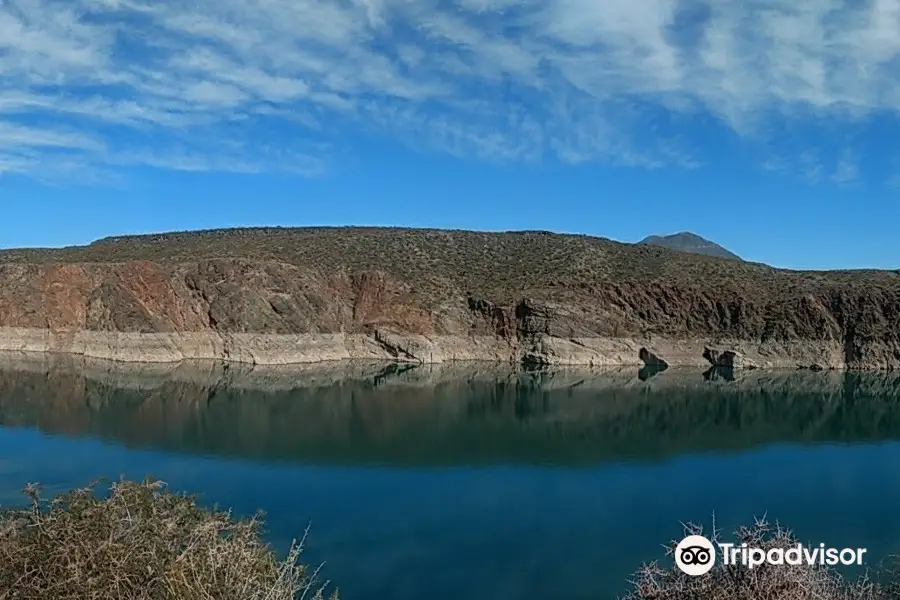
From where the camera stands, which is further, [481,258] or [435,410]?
[481,258]

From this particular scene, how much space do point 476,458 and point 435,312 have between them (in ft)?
107

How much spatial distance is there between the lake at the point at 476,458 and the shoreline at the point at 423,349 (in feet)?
10.9

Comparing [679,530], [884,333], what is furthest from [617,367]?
[679,530]

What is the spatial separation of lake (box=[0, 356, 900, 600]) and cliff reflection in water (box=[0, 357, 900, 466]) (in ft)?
0.62

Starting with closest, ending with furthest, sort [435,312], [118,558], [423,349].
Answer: [118,558] → [423,349] → [435,312]

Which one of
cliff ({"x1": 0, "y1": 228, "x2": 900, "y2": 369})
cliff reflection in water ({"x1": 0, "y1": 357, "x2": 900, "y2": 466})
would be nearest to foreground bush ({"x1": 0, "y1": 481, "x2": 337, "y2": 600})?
cliff reflection in water ({"x1": 0, "y1": 357, "x2": 900, "y2": 466})

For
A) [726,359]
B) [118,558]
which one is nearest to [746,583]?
[118,558]

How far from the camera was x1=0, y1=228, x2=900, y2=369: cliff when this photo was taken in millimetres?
58469

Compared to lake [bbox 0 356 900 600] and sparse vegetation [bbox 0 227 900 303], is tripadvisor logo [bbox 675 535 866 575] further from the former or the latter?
sparse vegetation [bbox 0 227 900 303]

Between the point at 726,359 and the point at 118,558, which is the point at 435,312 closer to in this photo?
the point at 726,359

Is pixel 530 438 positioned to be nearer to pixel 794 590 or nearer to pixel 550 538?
pixel 550 538

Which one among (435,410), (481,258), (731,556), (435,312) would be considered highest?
(481,258)

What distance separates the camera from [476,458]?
30.4 metres

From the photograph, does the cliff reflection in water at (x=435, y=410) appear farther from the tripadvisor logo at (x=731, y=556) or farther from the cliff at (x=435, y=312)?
the tripadvisor logo at (x=731, y=556)
